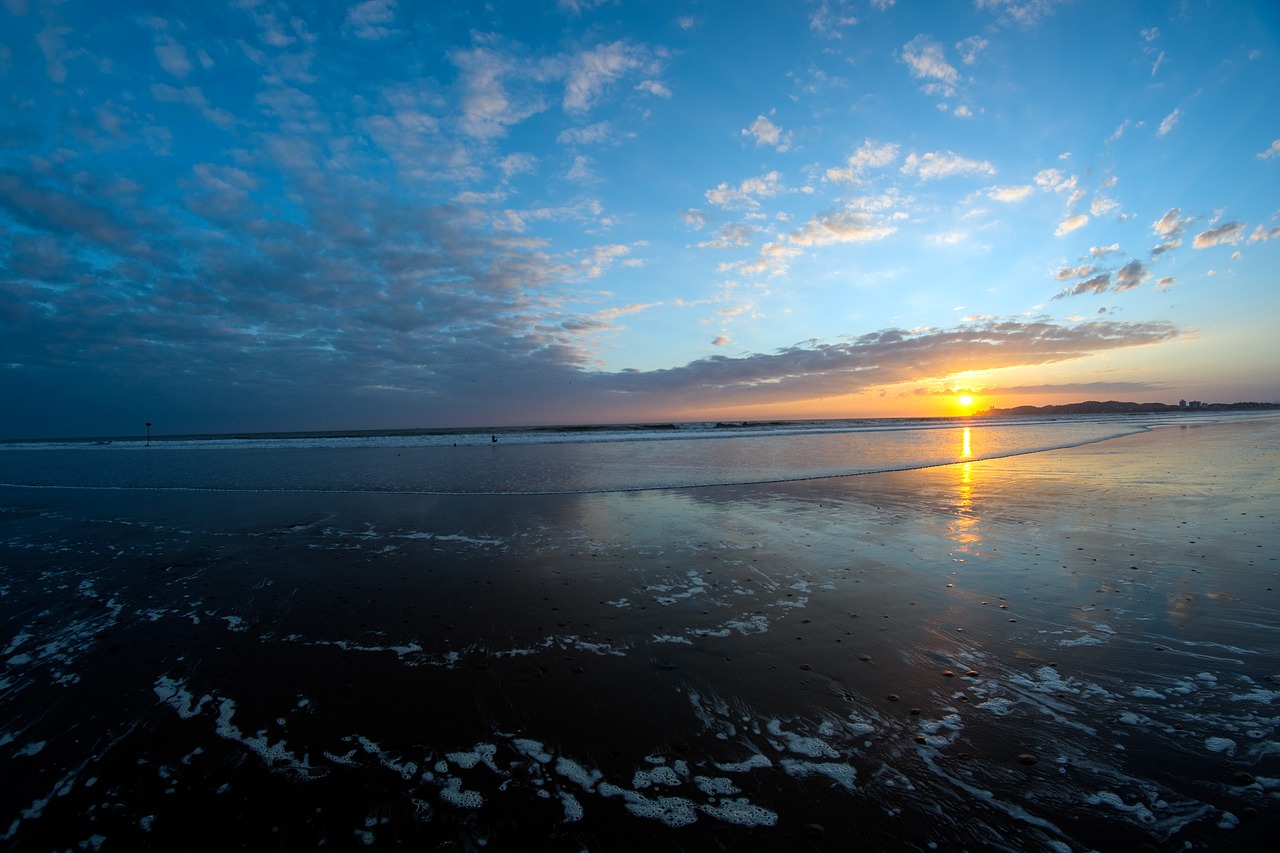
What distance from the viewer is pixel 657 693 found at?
170 inches

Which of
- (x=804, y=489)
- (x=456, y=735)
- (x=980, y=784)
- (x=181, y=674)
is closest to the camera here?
(x=980, y=784)

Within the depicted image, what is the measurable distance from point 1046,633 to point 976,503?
8.36 meters

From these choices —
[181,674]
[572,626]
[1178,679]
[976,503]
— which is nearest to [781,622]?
[572,626]

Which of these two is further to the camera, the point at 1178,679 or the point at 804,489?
the point at 804,489

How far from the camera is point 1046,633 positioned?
17.1 feet

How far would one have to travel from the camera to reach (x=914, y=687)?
4.30m

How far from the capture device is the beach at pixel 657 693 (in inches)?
116

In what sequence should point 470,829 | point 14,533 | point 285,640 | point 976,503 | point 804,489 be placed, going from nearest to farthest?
point 470,829, point 285,640, point 14,533, point 976,503, point 804,489

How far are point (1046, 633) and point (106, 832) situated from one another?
298 inches

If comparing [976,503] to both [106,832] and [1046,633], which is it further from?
[106,832]

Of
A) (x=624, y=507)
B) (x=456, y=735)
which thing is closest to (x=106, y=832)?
(x=456, y=735)

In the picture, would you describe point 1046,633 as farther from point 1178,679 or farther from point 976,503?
point 976,503

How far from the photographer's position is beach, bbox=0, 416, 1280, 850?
9.69 ft

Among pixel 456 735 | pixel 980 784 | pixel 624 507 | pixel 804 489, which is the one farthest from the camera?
pixel 804 489
